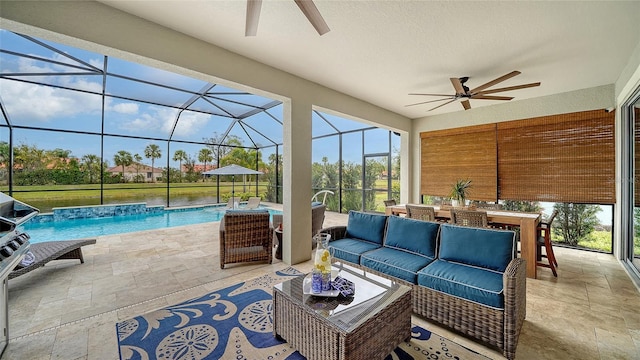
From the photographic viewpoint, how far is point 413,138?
22.1ft

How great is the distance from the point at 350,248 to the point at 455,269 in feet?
3.92

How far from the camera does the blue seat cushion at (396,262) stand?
242 centimetres

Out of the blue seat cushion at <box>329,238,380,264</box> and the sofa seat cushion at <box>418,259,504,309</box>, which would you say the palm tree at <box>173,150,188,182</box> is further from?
the sofa seat cushion at <box>418,259,504,309</box>

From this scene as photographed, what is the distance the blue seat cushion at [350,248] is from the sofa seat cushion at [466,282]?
0.79 m

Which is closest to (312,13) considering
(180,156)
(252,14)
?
(252,14)

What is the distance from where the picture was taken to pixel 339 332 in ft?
4.88

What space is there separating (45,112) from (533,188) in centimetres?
1319

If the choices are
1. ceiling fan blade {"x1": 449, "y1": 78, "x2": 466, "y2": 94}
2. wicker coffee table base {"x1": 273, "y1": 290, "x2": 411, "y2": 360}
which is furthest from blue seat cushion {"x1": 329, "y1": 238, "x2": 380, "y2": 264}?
ceiling fan blade {"x1": 449, "y1": 78, "x2": 466, "y2": 94}

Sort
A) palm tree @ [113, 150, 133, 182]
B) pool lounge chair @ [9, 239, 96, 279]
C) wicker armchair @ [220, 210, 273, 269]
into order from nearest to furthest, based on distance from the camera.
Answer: pool lounge chair @ [9, 239, 96, 279] < wicker armchair @ [220, 210, 273, 269] < palm tree @ [113, 150, 133, 182]

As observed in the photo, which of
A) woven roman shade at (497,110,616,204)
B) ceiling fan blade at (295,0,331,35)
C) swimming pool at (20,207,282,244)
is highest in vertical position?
ceiling fan blade at (295,0,331,35)

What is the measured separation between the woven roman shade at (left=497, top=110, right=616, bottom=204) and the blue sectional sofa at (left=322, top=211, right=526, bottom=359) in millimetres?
3646

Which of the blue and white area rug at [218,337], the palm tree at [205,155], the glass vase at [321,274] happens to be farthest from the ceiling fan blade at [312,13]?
the palm tree at [205,155]

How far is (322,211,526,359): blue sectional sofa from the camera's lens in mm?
1865

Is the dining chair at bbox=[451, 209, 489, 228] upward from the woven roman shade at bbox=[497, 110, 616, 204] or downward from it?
downward
